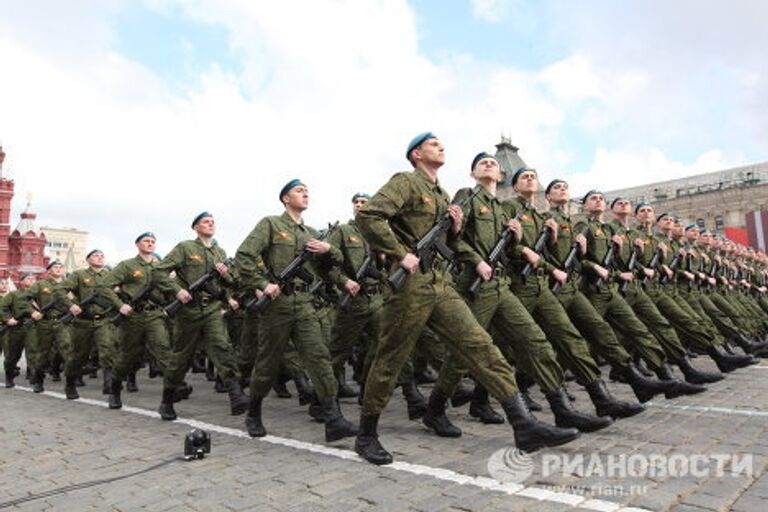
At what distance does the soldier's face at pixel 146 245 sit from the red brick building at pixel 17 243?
60.7 meters

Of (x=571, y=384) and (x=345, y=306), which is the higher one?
(x=345, y=306)

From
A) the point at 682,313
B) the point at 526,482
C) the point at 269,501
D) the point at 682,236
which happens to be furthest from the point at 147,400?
the point at 682,236

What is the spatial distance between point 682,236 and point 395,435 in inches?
269

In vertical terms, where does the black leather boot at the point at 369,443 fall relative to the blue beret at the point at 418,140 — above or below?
below

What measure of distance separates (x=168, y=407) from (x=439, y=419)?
10.9ft

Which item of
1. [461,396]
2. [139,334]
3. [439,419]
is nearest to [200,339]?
[139,334]

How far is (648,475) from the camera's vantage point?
3.60 metres

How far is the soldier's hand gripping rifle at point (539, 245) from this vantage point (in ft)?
18.1

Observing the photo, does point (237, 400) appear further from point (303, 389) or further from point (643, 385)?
point (643, 385)

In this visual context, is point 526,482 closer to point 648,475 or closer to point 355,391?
point 648,475

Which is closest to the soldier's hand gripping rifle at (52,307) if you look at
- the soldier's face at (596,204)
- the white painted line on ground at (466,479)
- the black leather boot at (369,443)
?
the white painted line on ground at (466,479)

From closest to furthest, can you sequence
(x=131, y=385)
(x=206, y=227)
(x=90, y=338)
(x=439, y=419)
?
(x=439, y=419)
(x=206, y=227)
(x=90, y=338)
(x=131, y=385)

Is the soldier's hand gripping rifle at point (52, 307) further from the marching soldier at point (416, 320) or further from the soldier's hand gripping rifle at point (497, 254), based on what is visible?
the soldier's hand gripping rifle at point (497, 254)

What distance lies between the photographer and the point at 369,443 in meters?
4.34
